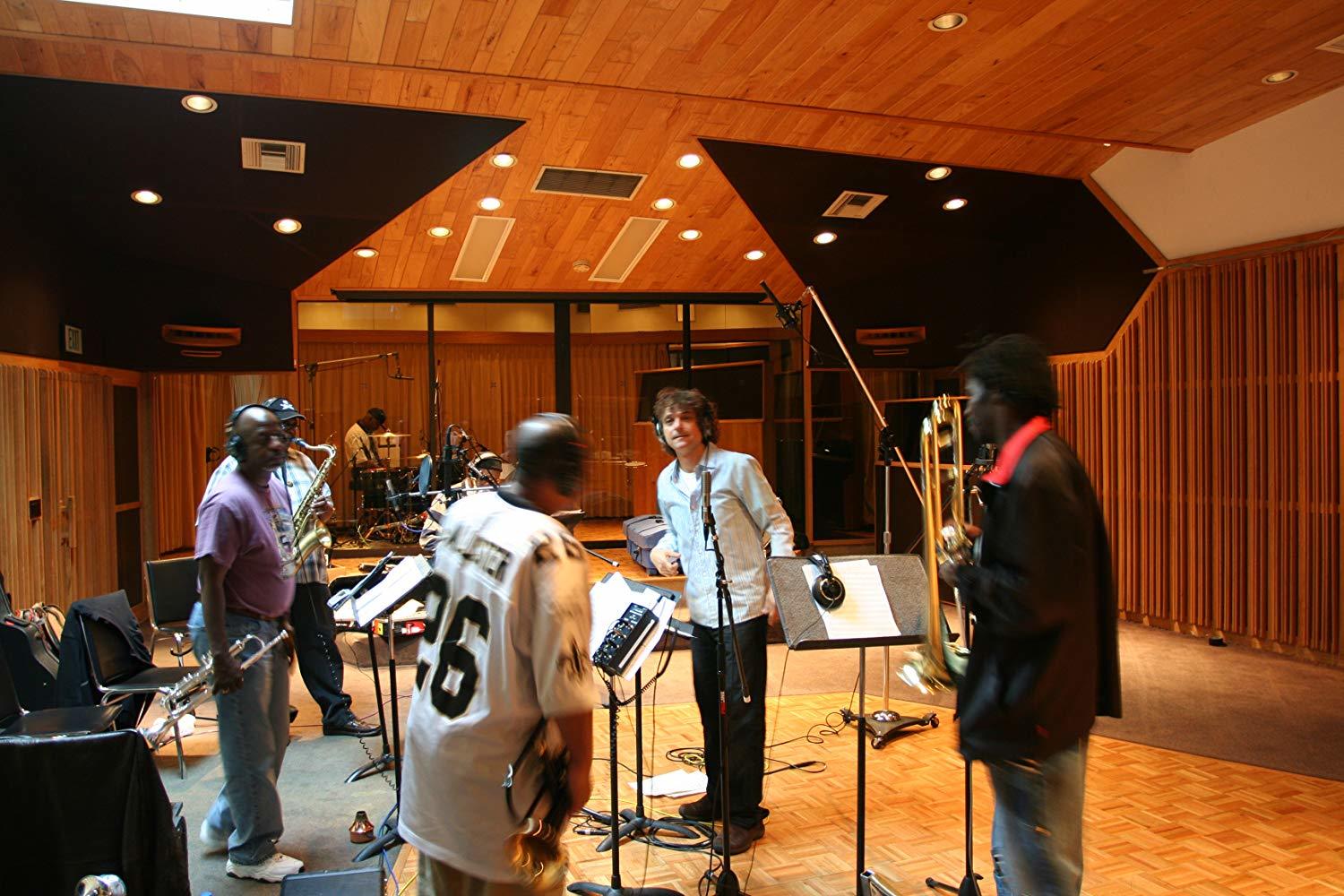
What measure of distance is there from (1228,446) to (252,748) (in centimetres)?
671

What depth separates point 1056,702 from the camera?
197 centimetres

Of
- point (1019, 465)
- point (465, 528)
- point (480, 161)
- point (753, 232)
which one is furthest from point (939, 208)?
point (465, 528)

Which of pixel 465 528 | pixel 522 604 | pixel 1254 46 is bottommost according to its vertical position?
pixel 522 604

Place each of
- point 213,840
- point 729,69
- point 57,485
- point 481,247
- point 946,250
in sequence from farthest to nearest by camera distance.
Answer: point 946,250
point 481,247
point 57,485
point 729,69
point 213,840

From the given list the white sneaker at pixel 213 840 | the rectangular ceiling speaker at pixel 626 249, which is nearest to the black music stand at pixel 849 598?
the white sneaker at pixel 213 840

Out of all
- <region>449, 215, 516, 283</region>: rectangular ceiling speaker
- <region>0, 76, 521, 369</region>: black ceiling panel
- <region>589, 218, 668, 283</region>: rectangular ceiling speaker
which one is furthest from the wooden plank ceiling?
<region>589, 218, 668, 283</region>: rectangular ceiling speaker

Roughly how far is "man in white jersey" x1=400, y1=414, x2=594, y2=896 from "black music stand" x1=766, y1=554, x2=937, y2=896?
4.27ft

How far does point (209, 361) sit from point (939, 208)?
20.5ft

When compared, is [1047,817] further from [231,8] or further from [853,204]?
[853,204]

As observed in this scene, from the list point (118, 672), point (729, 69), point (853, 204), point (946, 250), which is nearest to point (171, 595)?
point (118, 672)

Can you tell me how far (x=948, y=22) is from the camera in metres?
4.91

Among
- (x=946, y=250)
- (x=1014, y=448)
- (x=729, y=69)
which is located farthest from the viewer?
(x=946, y=250)

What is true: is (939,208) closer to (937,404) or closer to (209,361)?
(937,404)

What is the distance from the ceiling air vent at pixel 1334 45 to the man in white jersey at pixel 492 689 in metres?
5.86
